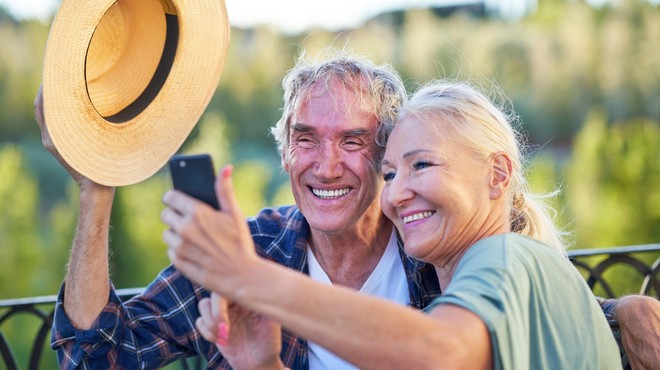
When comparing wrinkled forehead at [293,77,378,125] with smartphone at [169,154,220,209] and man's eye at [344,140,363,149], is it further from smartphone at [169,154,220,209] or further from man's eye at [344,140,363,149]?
smartphone at [169,154,220,209]

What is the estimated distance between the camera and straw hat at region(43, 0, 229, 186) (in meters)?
1.70

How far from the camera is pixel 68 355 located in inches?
79.5

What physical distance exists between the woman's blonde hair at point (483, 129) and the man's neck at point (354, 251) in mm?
465

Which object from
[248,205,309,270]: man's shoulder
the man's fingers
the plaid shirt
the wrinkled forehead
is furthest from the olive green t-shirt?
[248,205,309,270]: man's shoulder

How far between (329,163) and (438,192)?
563 millimetres

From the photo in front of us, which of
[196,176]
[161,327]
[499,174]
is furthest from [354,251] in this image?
[196,176]

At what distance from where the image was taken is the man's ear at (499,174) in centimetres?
175

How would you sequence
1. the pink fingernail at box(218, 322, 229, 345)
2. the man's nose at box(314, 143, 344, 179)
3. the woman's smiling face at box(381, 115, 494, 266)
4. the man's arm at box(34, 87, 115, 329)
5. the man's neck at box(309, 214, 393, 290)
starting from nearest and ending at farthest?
the pink fingernail at box(218, 322, 229, 345) < the woman's smiling face at box(381, 115, 494, 266) < the man's arm at box(34, 87, 115, 329) < the man's nose at box(314, 143, 344, 179) < the man's neck at box(309, 214, 393, 290)

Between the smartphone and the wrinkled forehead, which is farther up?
the wrinkled forehead

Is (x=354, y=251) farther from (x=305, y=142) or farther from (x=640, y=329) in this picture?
(x=640, y=329)

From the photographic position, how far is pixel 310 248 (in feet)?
7.85

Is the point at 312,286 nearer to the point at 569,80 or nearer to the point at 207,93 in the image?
the point at 207,93

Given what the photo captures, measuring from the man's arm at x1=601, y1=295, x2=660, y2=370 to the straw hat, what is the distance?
1080 mm

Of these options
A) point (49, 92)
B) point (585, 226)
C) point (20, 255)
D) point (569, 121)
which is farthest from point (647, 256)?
point (49, 92)
